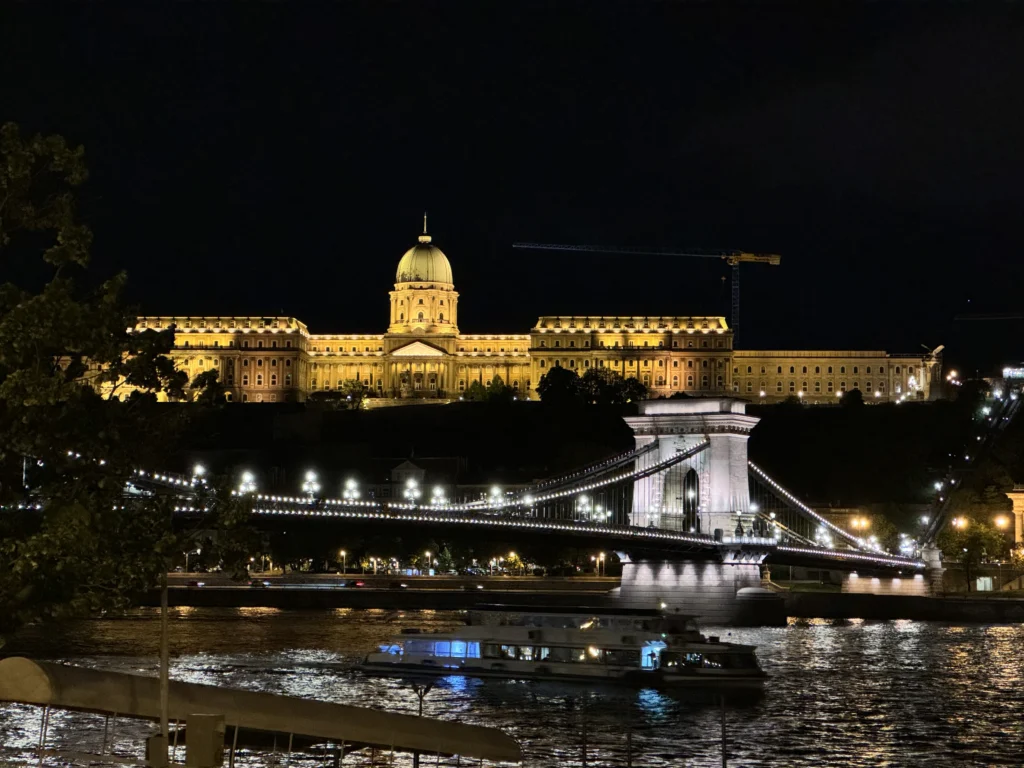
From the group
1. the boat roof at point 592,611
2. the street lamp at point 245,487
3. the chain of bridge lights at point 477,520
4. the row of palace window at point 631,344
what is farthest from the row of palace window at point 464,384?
the boat roof at point 592,611

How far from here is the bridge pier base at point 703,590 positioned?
5300 centimetres

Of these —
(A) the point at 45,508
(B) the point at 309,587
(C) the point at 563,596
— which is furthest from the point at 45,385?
(B) the point at 309,587

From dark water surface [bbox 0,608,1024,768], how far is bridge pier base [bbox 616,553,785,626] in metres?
1.98

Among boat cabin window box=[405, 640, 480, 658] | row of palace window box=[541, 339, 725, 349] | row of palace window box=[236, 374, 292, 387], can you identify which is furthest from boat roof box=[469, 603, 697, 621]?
row of palace window box=[236, 374, 292, 387]

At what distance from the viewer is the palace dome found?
16875 cm

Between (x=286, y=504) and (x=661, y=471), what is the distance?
15925mm

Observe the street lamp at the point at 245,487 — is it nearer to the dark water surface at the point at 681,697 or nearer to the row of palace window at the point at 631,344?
the dark water surface at the point at 681,697

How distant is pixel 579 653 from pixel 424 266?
13163 cm

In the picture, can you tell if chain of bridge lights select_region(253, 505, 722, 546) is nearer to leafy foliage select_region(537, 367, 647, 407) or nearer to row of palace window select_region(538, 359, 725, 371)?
leafy foliage select_region(537, 367, 647, 407)

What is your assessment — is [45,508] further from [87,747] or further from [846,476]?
[846,476]

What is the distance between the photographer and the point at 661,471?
192 feet

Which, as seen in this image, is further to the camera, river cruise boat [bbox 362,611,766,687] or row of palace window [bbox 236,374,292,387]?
row of palace window [bbox 236,374,292,387]

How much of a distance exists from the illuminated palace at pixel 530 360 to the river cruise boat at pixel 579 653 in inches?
4592

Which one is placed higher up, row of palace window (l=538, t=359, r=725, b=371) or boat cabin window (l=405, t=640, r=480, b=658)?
row of palace window (l=538, t=359, r=725, b=371)
